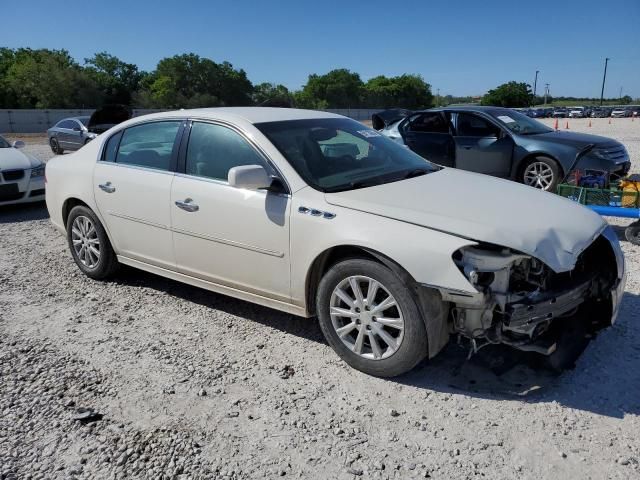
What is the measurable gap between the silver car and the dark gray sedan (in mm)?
11155

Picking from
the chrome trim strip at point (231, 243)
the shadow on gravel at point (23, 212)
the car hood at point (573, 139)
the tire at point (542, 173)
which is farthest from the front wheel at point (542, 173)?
the shadow on gravel at point (23, 212)

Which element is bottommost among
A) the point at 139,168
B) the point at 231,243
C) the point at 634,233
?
the point at 634,233

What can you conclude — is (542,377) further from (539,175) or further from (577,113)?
(577,113)

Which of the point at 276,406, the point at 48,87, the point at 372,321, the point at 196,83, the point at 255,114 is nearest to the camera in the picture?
the point at 276,406

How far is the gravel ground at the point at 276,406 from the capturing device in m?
2.58

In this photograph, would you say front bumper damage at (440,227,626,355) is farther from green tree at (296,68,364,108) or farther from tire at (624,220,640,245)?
green tree at (296,68,364,108)

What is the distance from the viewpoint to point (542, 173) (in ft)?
27.4

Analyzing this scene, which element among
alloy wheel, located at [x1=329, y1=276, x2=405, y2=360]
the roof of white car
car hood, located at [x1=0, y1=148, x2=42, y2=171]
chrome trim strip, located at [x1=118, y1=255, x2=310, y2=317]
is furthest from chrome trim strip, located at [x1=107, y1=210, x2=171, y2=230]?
car hood, located at [x1=0, y1=148, x2=42, y2=171]

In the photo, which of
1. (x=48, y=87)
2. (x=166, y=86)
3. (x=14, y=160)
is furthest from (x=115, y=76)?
(x=14, y=160)

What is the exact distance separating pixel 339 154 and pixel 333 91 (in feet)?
278

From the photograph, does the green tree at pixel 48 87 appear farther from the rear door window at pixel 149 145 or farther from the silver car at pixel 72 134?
the rear door window at pixel 149 145

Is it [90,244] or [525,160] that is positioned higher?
[525,160]

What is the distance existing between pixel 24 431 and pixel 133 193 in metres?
2.12

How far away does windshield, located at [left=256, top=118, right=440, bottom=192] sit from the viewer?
145 inches
